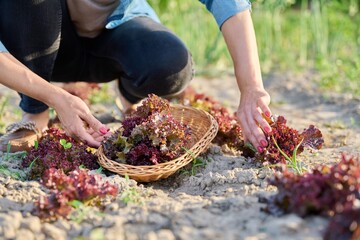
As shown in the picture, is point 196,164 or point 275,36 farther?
point 275,36

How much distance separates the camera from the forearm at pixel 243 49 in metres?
2.87

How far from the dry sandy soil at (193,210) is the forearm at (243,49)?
414mm

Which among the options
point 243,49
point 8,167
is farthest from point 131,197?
point 243,49

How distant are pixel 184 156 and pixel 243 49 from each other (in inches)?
23.5

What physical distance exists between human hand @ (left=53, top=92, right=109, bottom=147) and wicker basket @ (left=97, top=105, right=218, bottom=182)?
0.11 metres

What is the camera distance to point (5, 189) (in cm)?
254

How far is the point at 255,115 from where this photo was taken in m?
2.74

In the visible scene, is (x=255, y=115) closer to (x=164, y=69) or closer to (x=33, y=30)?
(x=164, y=69)

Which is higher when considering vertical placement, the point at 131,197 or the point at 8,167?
the point at 131,197

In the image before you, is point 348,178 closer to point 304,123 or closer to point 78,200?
point 78,200

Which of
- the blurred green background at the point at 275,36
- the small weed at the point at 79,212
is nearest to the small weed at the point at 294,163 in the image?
the small weed at the point at 79,212

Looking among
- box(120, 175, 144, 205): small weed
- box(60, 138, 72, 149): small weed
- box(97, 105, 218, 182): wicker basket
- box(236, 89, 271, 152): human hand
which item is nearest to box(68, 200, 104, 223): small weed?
box(120, 175, 144, 205): small weed

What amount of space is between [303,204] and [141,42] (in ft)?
5.57

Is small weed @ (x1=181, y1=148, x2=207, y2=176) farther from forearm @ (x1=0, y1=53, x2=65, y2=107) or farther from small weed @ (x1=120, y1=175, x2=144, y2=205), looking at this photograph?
forearm @ (x1=0, y1=53, x2=65, y2=107)
